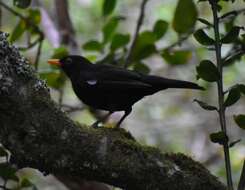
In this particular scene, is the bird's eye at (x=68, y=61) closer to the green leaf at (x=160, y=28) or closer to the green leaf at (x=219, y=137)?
the green leaf at (x=160, y=28)

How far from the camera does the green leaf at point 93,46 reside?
14.2 ft

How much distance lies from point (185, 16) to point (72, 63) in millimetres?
994

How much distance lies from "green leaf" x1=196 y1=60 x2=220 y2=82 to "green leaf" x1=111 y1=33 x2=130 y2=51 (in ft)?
5.27

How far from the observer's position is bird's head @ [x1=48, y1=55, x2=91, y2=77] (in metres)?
4.40

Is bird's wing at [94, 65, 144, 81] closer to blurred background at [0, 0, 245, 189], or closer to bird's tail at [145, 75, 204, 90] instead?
bird's tail at [145, 75, 204, 90]

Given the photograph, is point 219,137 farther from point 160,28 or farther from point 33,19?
point 33,19

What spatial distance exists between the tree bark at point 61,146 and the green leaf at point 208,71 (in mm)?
444

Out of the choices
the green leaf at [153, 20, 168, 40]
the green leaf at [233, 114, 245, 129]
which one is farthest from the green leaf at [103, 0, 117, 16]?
the green leaf at [233, 114, 245, 129]

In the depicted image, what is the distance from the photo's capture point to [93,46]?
4.37 metres

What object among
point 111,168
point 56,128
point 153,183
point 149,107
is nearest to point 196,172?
point 153,183

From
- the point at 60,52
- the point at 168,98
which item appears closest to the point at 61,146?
the point at 60,52

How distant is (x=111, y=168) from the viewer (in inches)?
90.4

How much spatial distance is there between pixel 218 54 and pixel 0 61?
103 cm

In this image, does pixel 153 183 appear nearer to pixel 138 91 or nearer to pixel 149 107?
pixel 138 91
